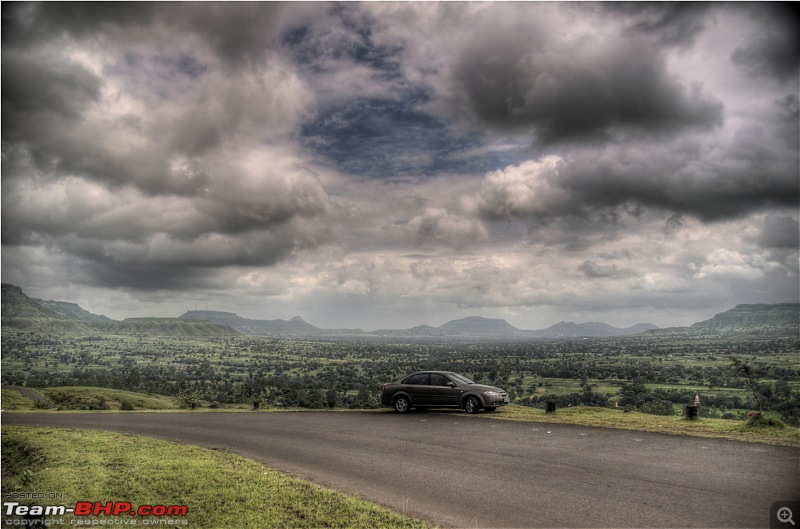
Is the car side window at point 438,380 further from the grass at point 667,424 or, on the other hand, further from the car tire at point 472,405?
the grass at point 667,424

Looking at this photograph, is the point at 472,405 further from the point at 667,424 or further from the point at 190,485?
the point at 190,485

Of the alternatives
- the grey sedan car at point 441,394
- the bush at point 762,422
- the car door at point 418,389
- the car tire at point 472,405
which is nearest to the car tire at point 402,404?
the grey sedan car at point 441,394

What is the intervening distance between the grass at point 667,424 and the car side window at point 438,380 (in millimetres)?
2354

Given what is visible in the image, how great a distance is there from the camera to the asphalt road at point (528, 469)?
809cm

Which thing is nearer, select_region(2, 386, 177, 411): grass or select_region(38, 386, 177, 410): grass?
select_region(2, 386, 177, 411): grass

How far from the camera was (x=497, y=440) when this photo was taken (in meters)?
14.4

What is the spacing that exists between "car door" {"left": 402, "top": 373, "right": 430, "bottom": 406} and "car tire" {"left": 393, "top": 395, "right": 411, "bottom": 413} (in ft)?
1.02

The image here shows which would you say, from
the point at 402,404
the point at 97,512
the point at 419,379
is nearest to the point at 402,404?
the point at 402,404

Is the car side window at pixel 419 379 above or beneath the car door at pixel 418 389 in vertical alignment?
above

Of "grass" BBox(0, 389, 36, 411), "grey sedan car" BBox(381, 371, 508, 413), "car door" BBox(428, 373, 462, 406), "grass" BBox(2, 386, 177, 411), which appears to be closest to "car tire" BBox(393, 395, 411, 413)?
"grey sedan car" BBox(381, 371, 508, 413)

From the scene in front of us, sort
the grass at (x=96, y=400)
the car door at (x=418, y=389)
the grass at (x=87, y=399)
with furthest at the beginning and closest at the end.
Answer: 1. the grass at (x=96, y=400)
2. the grass at (x=87, y=399)
3. the car door at (x=418, y=389)

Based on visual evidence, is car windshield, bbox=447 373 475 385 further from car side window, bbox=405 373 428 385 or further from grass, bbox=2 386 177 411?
grass, bbox=2 386 177 411

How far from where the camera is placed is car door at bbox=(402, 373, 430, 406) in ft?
70.5

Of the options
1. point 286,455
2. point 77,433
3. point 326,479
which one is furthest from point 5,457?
point 326,479
